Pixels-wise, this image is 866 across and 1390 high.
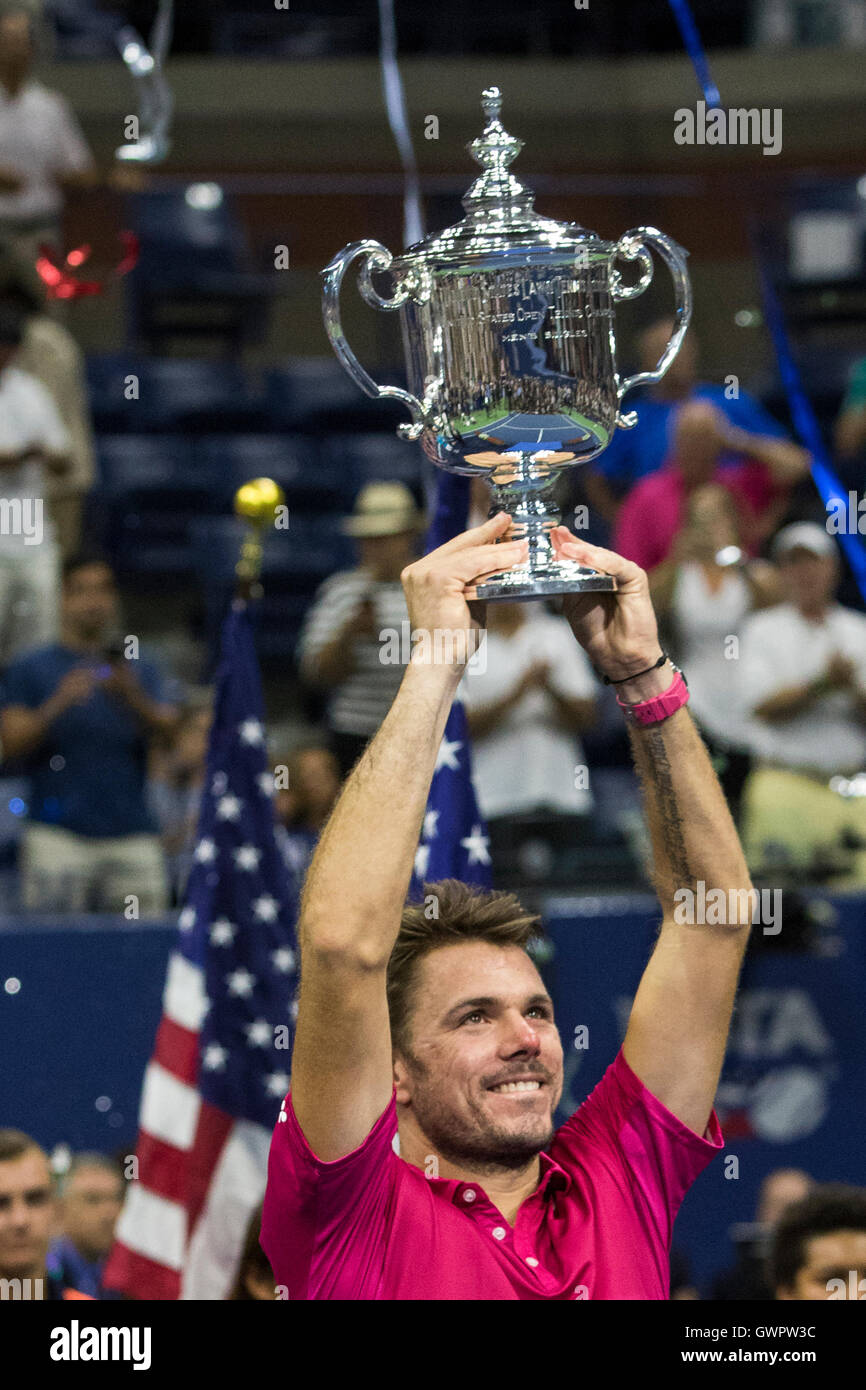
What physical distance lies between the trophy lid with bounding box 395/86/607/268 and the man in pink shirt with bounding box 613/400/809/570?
329 cm

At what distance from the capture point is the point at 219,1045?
3.79 meters

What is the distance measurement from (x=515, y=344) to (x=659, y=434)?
3.88 m

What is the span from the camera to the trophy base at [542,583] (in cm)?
205

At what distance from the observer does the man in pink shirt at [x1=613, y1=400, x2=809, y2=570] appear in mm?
5609

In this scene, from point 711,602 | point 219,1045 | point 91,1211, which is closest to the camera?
point 219,1045

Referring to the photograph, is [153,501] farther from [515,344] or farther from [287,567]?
[515,344]

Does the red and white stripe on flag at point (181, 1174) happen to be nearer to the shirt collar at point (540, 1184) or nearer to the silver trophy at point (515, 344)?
the shirt collar at point (540, 1184)

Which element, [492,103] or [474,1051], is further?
[492,103]

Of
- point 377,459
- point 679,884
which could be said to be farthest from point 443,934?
point 377,459

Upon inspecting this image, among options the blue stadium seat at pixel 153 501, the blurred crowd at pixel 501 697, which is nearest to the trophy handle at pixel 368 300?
the blurred crowd at pixel 501 697

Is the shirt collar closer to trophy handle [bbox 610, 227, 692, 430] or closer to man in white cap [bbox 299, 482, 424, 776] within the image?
trophy handle [bbox 610, 227, 692, 430]

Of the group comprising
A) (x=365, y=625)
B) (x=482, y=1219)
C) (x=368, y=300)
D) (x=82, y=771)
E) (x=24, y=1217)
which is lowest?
(x=482, y=1219)

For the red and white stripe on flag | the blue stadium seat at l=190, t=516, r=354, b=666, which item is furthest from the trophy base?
the blue stadium seat at l=190, t=516, r=354, b=666
